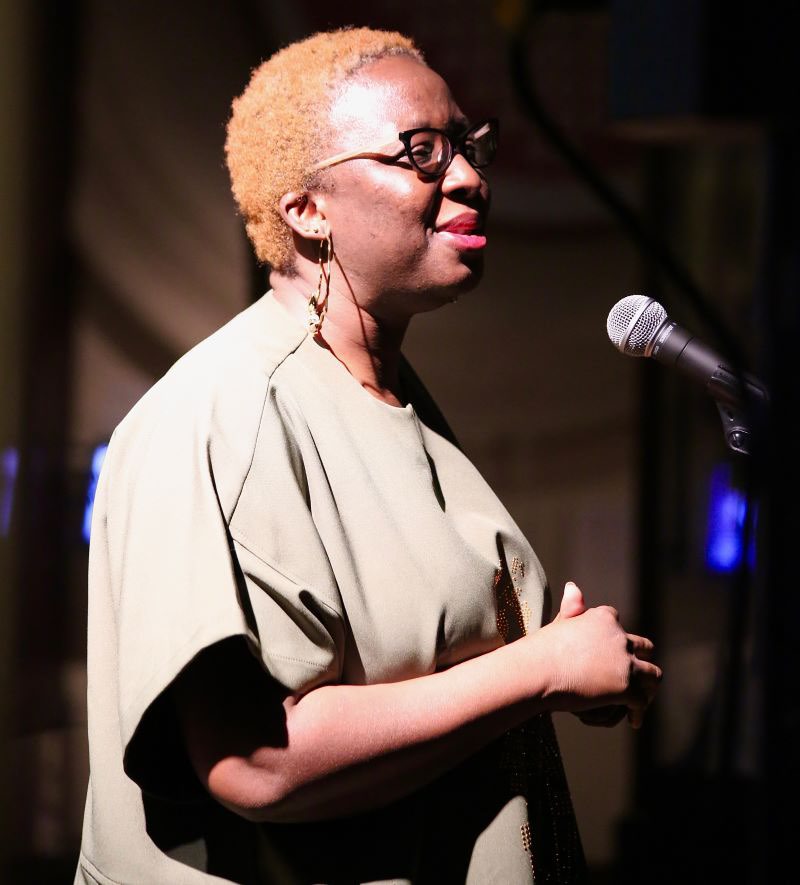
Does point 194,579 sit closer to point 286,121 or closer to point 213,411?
point 213,411

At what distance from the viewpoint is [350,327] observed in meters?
1.21

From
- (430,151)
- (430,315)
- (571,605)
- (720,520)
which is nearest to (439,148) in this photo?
(430,151)

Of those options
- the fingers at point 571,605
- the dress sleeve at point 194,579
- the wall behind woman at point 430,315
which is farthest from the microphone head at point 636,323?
the wall behind woman at point 430,315

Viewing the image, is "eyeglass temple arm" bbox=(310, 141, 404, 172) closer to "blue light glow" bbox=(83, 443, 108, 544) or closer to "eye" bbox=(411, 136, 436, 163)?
"eye" bbox=(411, 136, 436, 163)

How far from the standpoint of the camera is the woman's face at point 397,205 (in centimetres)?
116

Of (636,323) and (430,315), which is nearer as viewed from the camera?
(636,323)

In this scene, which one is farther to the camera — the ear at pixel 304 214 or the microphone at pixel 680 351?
the ear at pixel 304 214

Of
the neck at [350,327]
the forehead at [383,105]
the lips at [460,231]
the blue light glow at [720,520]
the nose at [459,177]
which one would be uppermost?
the forehead at [383,105]

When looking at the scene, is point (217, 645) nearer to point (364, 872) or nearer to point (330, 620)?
point (330, 620)

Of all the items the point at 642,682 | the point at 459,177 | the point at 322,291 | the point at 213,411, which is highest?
the point at 459,177

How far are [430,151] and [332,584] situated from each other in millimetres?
464

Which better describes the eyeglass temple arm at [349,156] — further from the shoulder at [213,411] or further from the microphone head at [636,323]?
the microphone head at [636,323]

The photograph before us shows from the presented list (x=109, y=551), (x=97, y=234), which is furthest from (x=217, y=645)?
(x=97, y=234)

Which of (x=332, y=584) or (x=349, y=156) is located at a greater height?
(x=349, y=156)
